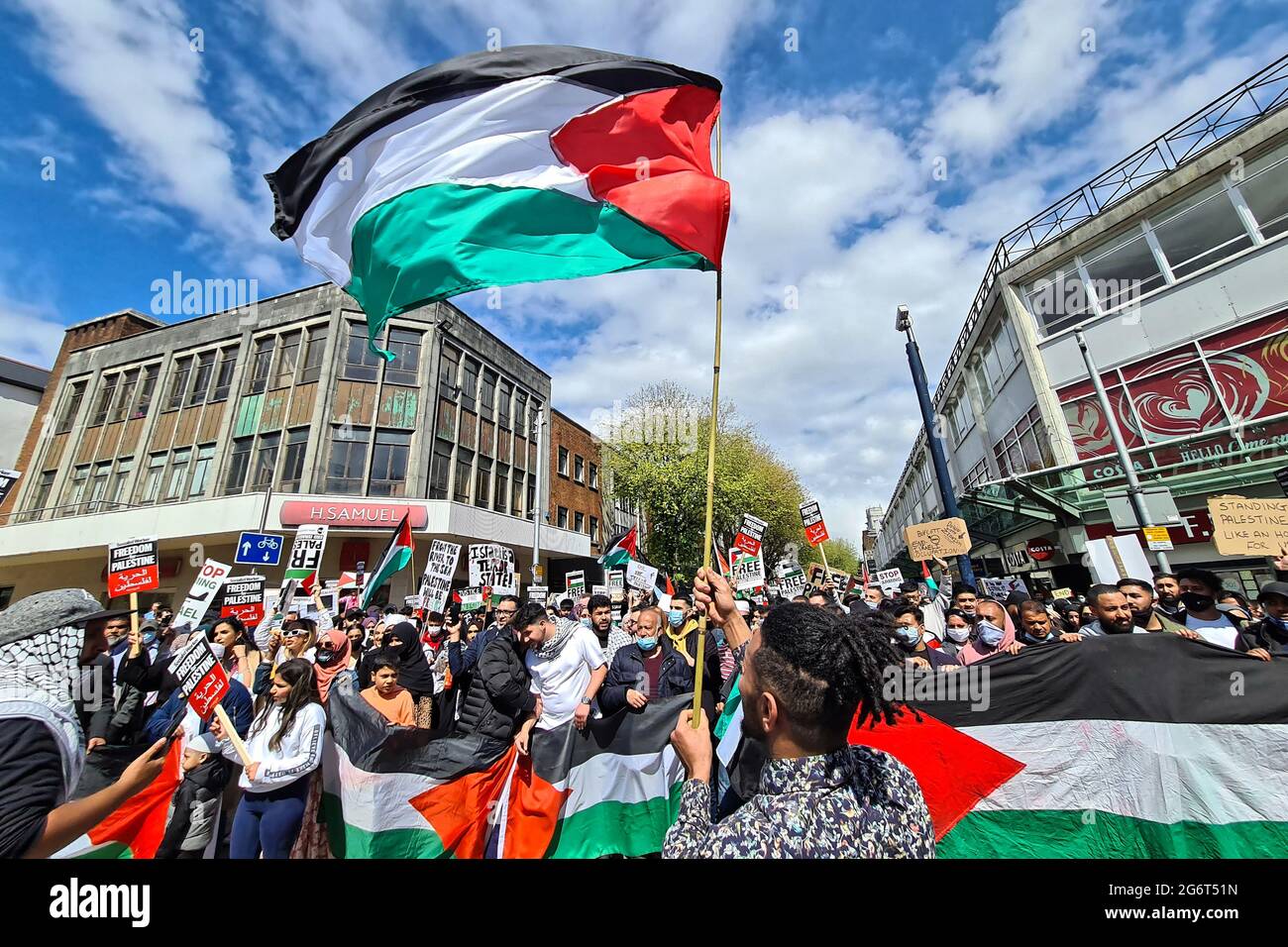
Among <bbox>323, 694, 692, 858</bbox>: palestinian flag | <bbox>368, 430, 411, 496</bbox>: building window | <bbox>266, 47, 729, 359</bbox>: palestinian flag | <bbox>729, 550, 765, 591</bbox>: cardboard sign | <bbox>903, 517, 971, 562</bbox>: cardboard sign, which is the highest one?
<bbox>368, 430, 411, 496</bbox>: building window

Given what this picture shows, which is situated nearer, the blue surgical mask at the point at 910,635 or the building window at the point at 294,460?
the blue surgical mask at the point at 910,635

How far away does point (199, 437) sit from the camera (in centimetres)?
2247

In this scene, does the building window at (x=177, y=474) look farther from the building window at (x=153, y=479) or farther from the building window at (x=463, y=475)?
the building window at (x=463, y=475)

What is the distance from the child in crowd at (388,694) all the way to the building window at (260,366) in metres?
22.9

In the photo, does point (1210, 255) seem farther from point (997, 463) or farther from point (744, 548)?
point (744, 548)

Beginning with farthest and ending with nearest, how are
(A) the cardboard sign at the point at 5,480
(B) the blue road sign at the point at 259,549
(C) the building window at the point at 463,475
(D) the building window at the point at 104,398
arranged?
1. (D) the building window at the point at 104,398
2. (C) the building window at the point at 463,475
3. (B) the blue road sign at the point at 259,549
4. (A) the cardboard sign at the point at 5,480

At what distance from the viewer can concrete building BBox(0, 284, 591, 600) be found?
801 inches

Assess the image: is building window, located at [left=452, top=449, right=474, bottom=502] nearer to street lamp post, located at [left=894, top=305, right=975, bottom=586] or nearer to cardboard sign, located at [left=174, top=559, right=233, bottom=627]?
cardboard sign, located at [left=174, top=559, right=233, bottom=627]

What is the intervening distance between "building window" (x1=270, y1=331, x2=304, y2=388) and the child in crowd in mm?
22144

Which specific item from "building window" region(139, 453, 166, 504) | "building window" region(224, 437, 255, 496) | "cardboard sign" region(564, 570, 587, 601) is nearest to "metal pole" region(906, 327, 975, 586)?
"cardboard sign" region(564, 570, 587, 601)

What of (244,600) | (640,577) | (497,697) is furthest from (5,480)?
(640,577)

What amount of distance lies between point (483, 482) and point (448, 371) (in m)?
5.34

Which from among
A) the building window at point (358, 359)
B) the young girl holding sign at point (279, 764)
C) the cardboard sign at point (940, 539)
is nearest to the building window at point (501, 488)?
the building window at point (358, 359)

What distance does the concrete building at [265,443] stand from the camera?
66.7 feet
